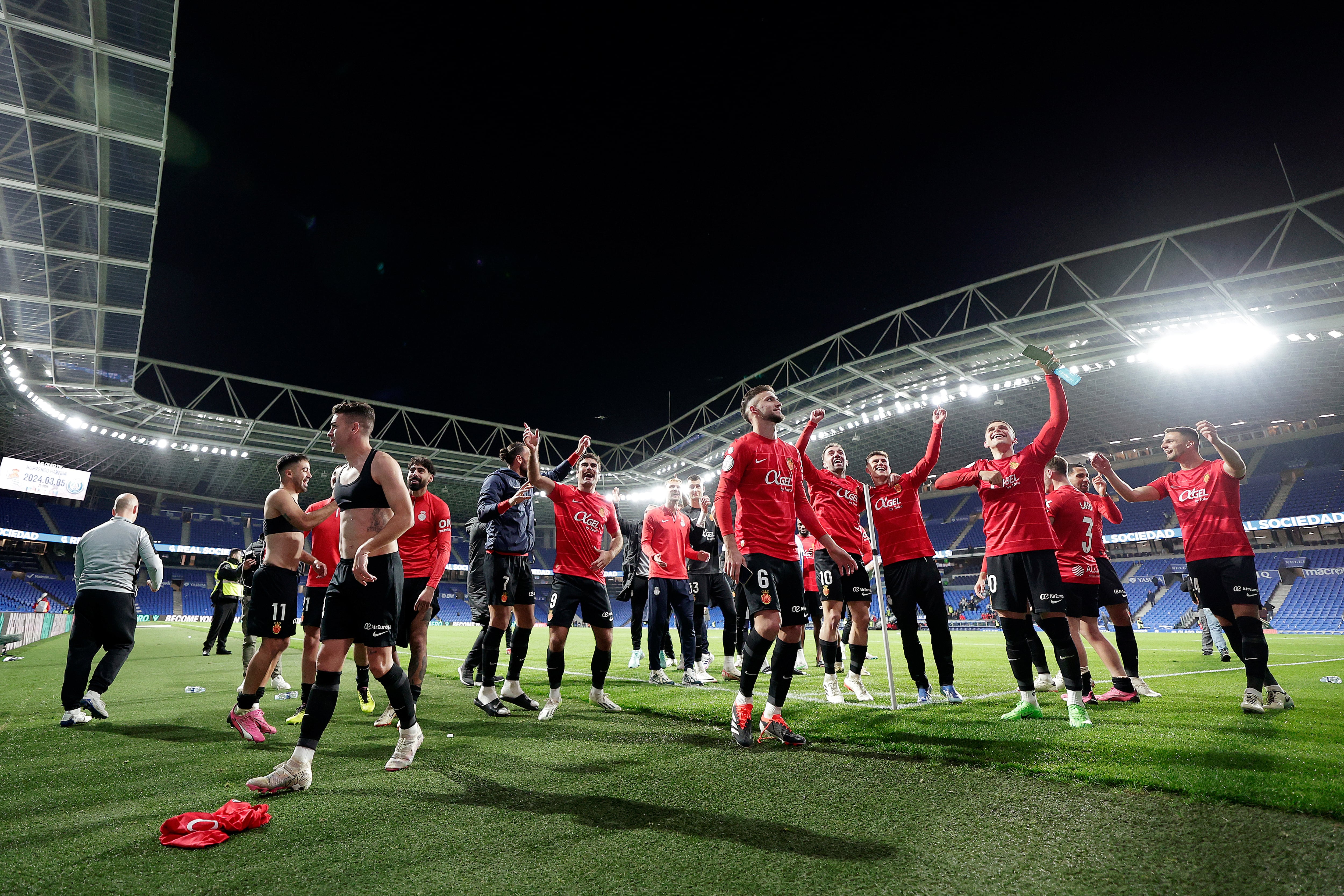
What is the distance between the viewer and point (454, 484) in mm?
46406

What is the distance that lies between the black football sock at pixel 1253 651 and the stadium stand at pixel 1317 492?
38.6m

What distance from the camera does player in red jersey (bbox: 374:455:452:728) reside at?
5812 millimetres

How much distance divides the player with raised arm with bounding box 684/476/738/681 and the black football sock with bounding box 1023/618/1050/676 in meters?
3.57

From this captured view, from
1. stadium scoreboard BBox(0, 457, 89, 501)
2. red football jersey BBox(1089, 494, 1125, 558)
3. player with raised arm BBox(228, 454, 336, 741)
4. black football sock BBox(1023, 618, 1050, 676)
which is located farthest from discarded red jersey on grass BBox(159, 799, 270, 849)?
stadium scoreboard BBox(0, 457, 89, 501)

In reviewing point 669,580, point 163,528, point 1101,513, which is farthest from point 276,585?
point 163,528

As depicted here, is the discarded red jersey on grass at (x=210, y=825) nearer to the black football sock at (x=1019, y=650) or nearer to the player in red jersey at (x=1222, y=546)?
the black football sock at (x=1019, y=650)

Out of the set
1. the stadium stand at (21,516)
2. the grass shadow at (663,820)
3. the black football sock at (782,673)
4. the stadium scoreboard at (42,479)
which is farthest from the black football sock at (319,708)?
the stadium stand at (21,516)

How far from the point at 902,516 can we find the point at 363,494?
4686 mm

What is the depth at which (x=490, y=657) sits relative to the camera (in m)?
5.76

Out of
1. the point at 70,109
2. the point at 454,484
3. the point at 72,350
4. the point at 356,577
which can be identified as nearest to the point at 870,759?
the point at 356,577

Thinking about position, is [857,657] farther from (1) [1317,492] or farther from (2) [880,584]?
(1) [1317,492]

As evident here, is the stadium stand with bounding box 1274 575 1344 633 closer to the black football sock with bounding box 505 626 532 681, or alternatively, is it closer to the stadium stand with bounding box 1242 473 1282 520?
the stadium stand with bounding box 1242 473 1282 520

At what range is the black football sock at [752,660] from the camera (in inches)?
167

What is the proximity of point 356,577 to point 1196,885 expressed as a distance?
3832mm
